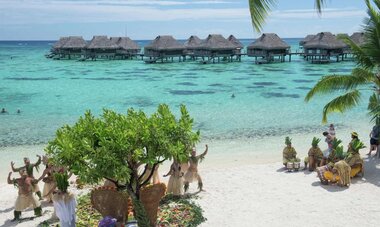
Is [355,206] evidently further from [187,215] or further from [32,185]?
[32,185]

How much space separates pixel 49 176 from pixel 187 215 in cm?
327

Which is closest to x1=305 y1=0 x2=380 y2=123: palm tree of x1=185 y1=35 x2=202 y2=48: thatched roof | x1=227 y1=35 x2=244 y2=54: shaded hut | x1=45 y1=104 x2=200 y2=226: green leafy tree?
x1=45 y1=104 x2=200 y2=226: green leafy tree

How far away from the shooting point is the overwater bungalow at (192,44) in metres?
58.0

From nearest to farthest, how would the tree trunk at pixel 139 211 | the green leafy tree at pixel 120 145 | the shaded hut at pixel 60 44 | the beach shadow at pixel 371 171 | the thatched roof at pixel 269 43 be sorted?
the green leafy tree at pixel 120 145, the tree trunk at pixel 139 211, the beach shadow at pixel 371 171, the thatched roof at pixel 269 43, the shaded hut at pixel 60 44

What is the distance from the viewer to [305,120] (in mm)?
21172

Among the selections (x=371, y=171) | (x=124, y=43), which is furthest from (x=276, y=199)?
(x=124, y=43)

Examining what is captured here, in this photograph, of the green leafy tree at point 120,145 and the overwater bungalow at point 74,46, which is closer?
the green leafy tree at point 120,145

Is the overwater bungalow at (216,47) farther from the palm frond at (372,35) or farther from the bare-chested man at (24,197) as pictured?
the bare-chested man at (24,197)

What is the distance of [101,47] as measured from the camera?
61375 millimetres

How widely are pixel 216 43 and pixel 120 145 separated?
49567 mm

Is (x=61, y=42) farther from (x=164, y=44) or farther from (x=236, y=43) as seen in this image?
(x=236, y=43)

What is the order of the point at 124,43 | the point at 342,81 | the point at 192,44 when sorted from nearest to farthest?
the point at 342,81, the point at 192,44, the point at 124,43

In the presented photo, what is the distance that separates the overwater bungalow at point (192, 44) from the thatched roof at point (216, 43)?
1.84m

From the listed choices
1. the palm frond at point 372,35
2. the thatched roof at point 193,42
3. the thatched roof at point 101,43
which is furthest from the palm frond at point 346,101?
the thatched roof at point 101,43
